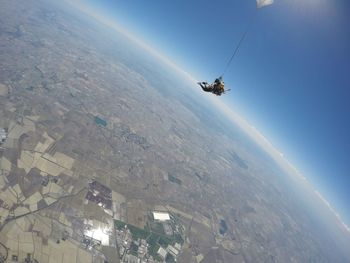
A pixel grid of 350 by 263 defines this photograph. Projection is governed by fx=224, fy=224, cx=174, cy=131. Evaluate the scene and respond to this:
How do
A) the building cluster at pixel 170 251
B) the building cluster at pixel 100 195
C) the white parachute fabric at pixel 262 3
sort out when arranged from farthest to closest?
the building cluster at pixel 100 195 < the building cluster at pixel 170 251 < the white parachute fabric at pixel 262 3

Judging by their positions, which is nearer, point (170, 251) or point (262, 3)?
point (262, 3)

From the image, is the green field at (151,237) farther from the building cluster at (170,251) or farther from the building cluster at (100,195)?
the building cluster at (100,195)

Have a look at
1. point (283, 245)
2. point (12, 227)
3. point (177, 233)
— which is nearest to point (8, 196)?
point (12, 227)

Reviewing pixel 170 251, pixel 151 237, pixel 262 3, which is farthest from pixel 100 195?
pixel 262 3

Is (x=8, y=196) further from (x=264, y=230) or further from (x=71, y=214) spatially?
(x=264, y=230)

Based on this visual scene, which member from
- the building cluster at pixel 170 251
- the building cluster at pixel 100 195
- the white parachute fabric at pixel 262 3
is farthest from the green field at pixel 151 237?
the white parachute fabric at pixel 262 3

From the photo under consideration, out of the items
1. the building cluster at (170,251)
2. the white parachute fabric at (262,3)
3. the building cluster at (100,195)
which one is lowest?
the building cluster at (170,251)

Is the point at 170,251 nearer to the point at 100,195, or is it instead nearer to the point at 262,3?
the point at 100,195

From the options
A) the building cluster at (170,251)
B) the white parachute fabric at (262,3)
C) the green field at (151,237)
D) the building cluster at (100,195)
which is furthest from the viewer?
the building cluster at (100,195)

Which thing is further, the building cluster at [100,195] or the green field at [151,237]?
the building cluster at [100,195]
